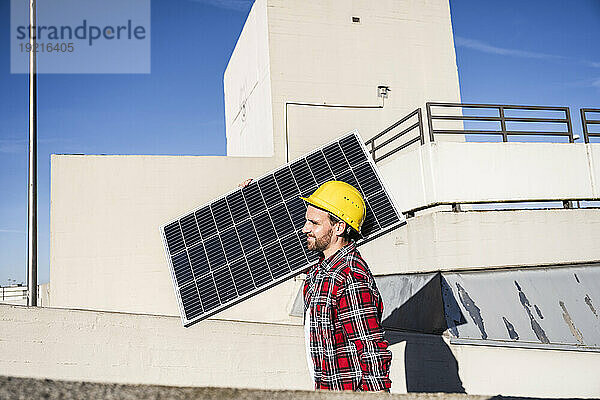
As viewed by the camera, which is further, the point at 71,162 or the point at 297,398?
the point at 71,162

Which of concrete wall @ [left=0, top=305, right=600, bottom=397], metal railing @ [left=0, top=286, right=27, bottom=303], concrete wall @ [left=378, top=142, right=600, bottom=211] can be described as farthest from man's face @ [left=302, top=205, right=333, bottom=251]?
metal railing @ [left=0, top=286, right=27, bottom=303]

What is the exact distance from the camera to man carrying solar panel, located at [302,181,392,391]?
374 cm

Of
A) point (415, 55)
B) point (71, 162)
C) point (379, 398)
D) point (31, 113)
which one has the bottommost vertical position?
point (379, 398)

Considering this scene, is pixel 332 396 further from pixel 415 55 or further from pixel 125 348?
pixel 415 55

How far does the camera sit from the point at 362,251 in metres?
12.1

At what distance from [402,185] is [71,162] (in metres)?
7.69

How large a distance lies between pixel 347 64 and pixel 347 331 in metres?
12.9

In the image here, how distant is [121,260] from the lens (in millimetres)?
13195

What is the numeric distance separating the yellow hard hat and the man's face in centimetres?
6

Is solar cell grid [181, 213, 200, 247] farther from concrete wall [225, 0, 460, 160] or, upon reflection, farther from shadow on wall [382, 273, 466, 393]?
concrete wall [225, 0, 460, 160]

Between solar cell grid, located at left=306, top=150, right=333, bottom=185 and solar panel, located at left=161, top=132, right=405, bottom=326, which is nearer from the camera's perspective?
solar panel, located at left=161, top=132, right=405, bottom=326

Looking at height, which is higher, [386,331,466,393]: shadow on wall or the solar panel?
the solar panel

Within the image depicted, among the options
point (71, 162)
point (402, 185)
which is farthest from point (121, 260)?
point (402, 185)

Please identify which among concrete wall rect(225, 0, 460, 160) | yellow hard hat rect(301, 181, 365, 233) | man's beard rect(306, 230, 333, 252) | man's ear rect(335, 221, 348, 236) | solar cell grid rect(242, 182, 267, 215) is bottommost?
man's beard rect(306, 230, 333, 252)
